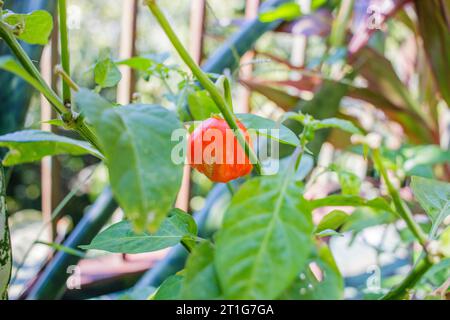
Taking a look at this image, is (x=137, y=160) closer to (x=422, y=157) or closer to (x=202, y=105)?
(x=202, y=105)

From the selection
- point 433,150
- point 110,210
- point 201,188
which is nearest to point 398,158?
point 433,150

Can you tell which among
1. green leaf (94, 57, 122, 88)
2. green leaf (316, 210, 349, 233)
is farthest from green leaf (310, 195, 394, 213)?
green leaf (94, 57, 122, 88)

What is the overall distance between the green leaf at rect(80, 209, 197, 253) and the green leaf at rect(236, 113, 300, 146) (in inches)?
1.9

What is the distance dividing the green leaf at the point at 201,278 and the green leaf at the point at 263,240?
0.04 ft

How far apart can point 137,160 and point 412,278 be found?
0.12m

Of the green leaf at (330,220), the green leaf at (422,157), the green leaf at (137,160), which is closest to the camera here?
the green leaf at (137,160)

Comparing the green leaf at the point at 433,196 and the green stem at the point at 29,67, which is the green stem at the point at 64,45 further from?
the green leaf at the point at 433,196

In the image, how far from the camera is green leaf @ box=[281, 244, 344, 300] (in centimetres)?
17

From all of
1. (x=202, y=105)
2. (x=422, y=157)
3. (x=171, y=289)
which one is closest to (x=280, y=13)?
(x=422, y=157)

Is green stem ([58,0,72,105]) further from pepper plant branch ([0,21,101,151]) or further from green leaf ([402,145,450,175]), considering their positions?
green leaf ([402,145,450,175])

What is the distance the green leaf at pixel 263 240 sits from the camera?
148 mm

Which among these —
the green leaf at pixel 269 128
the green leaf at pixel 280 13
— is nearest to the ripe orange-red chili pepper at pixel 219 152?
the green leaf at pixel 269 128
